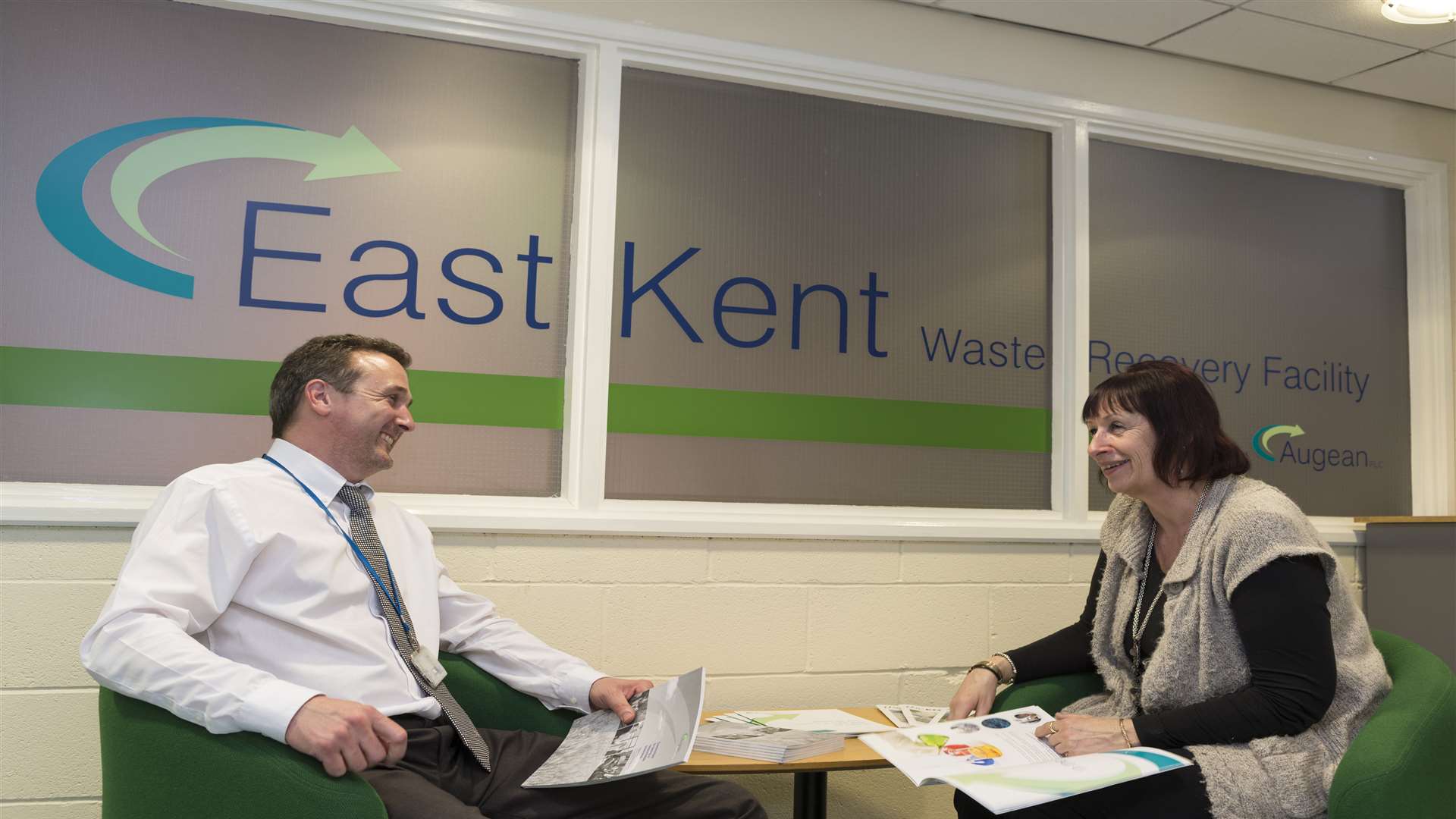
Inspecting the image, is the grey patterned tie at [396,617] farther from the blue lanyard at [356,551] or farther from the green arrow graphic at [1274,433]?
the green arrow graphic at [1274,433]

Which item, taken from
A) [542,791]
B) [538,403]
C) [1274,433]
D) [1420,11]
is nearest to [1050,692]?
[542,791]

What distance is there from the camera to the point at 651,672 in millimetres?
2984

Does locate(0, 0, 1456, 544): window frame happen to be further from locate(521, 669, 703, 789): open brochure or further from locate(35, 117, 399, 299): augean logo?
locate(521, 669, 703, 789): open brochure

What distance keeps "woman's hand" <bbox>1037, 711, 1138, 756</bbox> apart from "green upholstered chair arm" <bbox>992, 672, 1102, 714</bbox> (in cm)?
37

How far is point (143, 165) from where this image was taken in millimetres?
2715

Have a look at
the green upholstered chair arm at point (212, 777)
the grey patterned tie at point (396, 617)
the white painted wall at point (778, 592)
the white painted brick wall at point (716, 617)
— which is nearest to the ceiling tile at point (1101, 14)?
the white painted wall at point (778, 592)

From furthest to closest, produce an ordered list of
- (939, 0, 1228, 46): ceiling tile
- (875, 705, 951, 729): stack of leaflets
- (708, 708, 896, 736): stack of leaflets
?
(939, 0, 1228, 46): ceiling tile → (875, 705, 951, 729): stack of leaflets → (708, 708, 896, 736): stack of leaflets

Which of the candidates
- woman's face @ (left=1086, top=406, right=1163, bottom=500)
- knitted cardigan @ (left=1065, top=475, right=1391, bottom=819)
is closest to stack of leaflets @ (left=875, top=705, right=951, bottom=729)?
knitted cardigan @ (left=1065, top=475, right=1391, bottom=819)

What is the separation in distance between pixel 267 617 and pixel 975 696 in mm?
1531

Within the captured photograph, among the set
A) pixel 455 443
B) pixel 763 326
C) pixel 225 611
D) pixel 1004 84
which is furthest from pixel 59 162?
pixel 1004 84

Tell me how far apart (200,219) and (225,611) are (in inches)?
49.3

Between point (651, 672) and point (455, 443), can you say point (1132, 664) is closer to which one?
point (651, 672)

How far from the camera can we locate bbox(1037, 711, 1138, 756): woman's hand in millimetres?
2035

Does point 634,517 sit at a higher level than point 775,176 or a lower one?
lower
